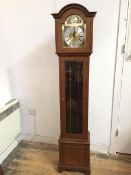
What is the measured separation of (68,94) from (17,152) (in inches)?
45.7

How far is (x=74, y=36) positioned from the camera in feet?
5.57

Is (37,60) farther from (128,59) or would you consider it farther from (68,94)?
(128,59)

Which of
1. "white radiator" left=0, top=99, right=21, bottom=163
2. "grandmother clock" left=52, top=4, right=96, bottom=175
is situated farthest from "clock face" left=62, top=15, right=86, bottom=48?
"white radiator" left=0, top=99, right=21, bottom=163

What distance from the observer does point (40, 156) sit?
91.7 inches

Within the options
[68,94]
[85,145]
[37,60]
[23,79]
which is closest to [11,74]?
[23,79]

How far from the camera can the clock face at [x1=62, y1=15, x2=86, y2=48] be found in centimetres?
166

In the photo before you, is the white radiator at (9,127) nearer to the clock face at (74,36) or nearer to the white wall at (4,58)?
the white wall at (4,58)

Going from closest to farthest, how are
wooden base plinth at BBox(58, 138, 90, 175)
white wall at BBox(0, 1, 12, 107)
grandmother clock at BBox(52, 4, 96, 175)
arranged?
1. grandmother clock at BBox(52, 4, 96, 175)
2. wooden base plinth at BBox(58, 138, 90, 175)
3. white wall at BBox(0, 1, 12, 107)

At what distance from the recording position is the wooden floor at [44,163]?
2.06 metres

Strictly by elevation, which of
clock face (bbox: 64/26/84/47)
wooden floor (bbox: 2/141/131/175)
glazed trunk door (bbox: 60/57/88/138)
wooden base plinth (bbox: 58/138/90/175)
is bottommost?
wooden floor (bbox: 2/141/131/175)

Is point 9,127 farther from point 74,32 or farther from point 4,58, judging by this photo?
point 74,32

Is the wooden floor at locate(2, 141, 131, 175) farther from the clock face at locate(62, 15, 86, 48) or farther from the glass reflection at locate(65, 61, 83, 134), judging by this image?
the clock face at locate(62, 15, 86, 48)

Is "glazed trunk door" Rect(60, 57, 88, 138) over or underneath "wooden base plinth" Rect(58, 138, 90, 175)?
over

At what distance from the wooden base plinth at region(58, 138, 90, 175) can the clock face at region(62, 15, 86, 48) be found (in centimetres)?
102
